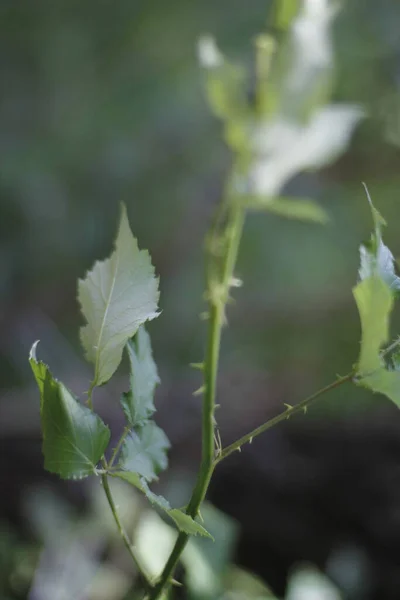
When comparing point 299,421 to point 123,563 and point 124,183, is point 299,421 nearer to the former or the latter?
point 123,563

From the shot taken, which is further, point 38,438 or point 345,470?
point 38,438

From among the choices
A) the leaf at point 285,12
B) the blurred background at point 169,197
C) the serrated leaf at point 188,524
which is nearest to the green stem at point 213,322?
the serrated leaf at point 188,524

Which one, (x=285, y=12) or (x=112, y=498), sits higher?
(x=285, y=12)

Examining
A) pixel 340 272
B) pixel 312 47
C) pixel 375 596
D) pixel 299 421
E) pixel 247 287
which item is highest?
pixel 340 272

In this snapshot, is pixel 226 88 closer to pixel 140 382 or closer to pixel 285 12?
pixel 285 12

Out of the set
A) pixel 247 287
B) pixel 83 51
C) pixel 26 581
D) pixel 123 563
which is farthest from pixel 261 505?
pixel 83 51

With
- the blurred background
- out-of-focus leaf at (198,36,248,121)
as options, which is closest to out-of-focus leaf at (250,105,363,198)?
out-of-focus leaf at (198,36,248,121)

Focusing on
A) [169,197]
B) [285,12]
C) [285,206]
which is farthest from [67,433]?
[169,197]
